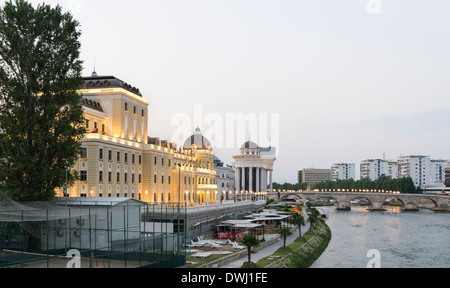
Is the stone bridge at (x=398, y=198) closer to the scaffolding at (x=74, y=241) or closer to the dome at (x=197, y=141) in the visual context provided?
the dome at (x=197, y=141)

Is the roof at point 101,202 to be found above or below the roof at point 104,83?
below

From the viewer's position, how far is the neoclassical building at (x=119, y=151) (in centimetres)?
5872

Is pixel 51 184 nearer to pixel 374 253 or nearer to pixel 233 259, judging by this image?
pixel 233 259

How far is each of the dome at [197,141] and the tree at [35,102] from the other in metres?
72.2

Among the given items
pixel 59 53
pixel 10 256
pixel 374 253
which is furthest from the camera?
pixel 374 253

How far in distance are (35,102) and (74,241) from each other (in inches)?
549

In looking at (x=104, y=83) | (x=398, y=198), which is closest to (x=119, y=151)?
(x=104, y=83)

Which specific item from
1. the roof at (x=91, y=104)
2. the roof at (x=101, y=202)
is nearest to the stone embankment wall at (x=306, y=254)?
the roof at (x=101, y=202)

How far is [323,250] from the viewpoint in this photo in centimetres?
6831

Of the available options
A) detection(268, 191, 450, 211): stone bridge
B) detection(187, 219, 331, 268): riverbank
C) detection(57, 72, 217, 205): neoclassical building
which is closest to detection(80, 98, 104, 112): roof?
detection(57, 72, 217, 205): neoclassical building

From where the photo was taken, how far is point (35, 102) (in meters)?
42.4

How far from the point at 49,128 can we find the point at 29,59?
6499mm

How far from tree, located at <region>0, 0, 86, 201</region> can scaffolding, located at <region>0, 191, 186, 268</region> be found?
3.51 m
